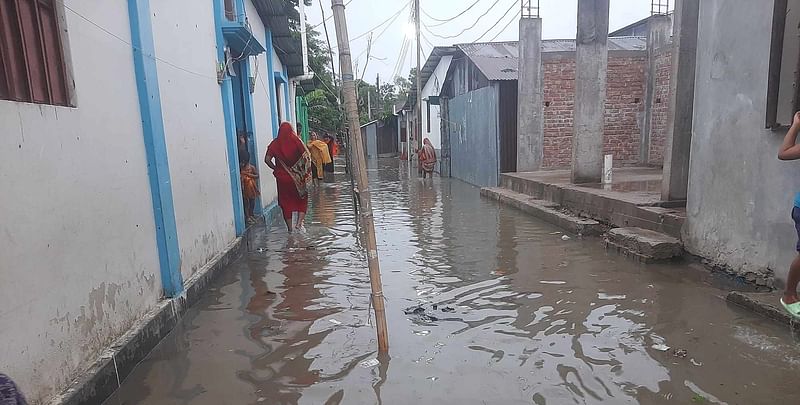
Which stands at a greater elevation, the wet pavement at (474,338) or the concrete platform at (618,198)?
the concrete platform at (618,198)

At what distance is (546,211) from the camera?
8828 mm

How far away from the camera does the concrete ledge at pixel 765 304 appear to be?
12.3 ft

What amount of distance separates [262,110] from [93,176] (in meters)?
7.37

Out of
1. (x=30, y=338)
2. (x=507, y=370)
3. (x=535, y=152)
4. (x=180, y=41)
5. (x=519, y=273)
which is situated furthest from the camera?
(x=535, y=152)

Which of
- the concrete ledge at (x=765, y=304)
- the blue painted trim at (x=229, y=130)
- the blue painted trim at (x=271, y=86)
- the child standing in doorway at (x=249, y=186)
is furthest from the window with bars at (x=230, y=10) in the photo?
the concrete ledge at (x=765, y=304)

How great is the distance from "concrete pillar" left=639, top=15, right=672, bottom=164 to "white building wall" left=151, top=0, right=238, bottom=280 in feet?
35.7

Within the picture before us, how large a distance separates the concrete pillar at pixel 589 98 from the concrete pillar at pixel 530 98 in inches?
108

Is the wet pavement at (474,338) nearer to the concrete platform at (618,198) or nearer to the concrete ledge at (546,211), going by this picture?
the concrete platform at (618,198)

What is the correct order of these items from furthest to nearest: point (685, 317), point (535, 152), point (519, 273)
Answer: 1. point (535, 152)
2. point (519, 273)
3. point (685, 317)

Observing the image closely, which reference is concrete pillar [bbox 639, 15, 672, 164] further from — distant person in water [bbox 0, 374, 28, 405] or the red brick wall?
distant person in water [bbox 0, 374, 28, 405]

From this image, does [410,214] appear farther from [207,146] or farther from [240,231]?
[207,146]

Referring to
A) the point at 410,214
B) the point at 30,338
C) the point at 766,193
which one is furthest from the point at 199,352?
the point at 410,214

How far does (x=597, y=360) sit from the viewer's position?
135 inches

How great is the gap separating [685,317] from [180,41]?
5305 millimetres
